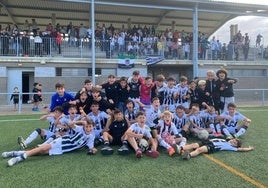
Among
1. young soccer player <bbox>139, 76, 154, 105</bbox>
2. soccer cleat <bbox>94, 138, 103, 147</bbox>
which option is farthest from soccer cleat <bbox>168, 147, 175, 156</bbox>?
young soccer player <bbox>139, 76, 154, 105</bbox>

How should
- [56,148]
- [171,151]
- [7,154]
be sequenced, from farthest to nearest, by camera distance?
[56,148], [171,151], [7,154]

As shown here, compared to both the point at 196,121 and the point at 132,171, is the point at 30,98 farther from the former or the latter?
the point at 132,171

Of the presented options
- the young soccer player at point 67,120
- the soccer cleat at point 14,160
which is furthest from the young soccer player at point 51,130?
the soccer cleat at point 14,160

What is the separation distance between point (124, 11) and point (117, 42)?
16.0 ft

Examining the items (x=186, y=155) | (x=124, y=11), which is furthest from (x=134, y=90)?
(x=124, y=11)

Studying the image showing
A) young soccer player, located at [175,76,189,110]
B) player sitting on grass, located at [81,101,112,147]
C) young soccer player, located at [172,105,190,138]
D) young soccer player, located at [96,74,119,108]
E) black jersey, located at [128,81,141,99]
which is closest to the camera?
player sitting on grass, located at [81,101,112,147]

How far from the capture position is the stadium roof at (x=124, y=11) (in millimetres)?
21219

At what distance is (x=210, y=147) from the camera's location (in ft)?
21.1

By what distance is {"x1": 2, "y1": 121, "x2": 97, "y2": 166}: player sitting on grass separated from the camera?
6.16 metres

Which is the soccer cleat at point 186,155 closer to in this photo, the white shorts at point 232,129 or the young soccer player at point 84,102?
the white shorts at point 232,129

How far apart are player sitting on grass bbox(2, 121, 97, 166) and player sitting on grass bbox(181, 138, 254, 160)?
73.5 inches

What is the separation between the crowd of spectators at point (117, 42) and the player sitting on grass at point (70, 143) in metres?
14.0

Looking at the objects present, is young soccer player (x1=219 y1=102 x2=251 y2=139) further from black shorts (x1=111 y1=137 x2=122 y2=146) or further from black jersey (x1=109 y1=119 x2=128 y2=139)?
black shorts (x1=111 y1=137 x2=122 y2=146)

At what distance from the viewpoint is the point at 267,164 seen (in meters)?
5.58
